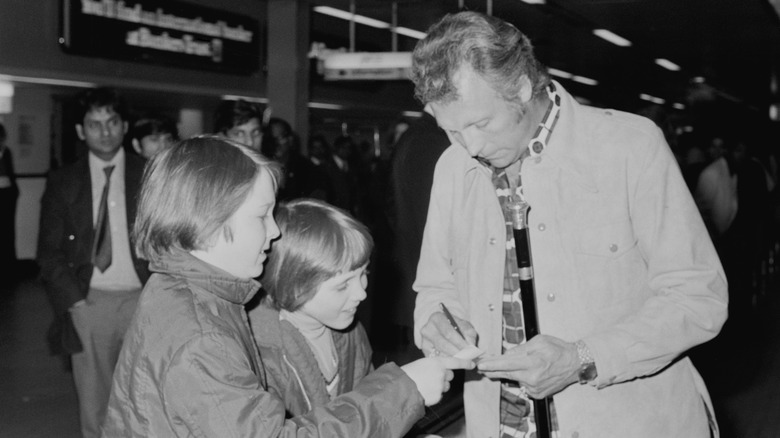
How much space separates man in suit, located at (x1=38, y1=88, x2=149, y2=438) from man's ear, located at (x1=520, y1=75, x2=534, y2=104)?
2554mm

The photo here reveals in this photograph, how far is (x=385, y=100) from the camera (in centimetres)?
1580

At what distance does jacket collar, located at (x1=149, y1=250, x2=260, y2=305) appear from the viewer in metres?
1.58

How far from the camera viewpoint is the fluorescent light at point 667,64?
15.4 meters

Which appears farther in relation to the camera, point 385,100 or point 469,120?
point 385,100

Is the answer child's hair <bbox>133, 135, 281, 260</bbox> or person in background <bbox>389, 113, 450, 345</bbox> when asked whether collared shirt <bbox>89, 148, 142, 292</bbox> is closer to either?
person in background <bbox>389, 113, 450, 345</bbox>

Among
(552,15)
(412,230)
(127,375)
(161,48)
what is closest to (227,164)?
(127,375)

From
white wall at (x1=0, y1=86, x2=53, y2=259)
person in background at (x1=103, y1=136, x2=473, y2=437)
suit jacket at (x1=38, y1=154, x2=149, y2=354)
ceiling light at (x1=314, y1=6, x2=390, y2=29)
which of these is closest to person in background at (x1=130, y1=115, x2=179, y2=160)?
suit jacket at (x1=38, y1=154, x2=149, y2=354)

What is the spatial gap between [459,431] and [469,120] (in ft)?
5.23

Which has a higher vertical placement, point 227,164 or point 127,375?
point 227,164

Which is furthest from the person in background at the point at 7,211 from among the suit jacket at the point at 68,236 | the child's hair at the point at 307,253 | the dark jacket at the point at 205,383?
the dark jacket at the point at 205,383

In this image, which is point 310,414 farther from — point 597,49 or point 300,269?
point 597,49

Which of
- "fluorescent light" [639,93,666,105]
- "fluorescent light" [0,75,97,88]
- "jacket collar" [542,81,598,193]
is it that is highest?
Answer: "fluorescent light" [639,93,666,105]

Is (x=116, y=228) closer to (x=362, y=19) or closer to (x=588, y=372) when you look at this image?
(x=588, y=372)

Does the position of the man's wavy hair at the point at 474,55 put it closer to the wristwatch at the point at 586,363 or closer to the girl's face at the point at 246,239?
the girl's face at the point at 246,239
